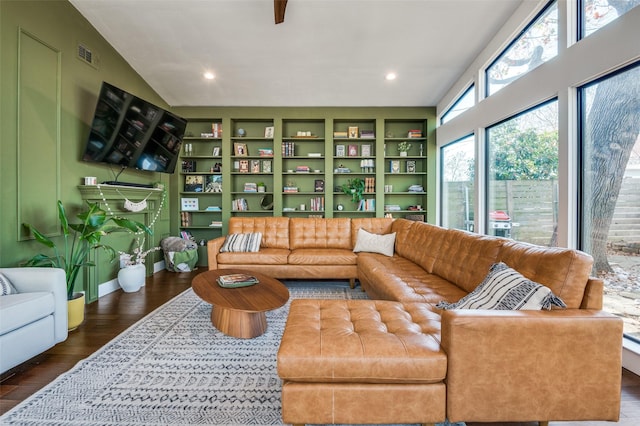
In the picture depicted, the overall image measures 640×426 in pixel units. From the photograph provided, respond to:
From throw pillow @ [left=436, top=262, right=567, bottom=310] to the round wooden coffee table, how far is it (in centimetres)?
130


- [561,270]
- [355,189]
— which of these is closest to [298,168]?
[355,189]

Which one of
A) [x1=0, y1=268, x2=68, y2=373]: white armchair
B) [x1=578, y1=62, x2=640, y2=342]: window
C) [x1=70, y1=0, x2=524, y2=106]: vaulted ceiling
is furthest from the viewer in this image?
[x1=70, y1=0, x2=524, y2=106]: vaulted ceiling

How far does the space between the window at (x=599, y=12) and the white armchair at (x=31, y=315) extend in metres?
4.29

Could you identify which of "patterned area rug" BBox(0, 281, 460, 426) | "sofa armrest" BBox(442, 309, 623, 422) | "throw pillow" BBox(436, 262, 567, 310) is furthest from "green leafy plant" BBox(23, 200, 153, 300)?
"throw pillow" BBox(436, 262, 567, 310)

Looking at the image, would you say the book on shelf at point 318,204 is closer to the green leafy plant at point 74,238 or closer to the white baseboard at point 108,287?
the green leafy plant at point 74,238

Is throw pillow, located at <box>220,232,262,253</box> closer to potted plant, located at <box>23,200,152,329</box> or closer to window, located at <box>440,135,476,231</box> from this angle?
potted plant, located at <box>23,200,152,329</box>

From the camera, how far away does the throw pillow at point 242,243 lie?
3.64 metres

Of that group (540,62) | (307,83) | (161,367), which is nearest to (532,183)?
(540,62)

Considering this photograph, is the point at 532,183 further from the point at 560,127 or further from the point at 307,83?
the point at 307,83

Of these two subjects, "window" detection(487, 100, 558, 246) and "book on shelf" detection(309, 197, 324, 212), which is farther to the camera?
"book on shelf" detection(309, 197, 324, 212)

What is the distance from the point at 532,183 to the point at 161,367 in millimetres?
3480

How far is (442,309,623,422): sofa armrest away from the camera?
3.88ft

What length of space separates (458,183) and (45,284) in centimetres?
472

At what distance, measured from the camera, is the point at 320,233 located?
4066mm
